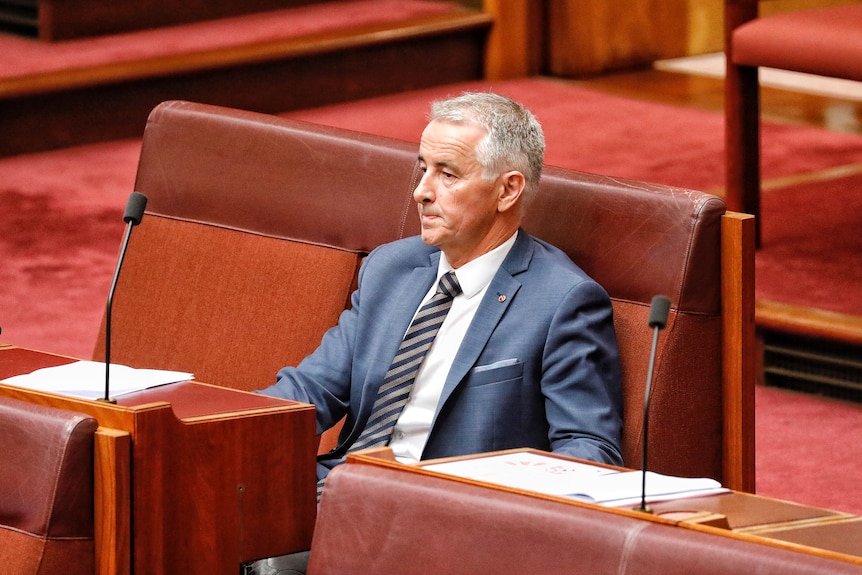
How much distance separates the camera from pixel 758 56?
12.2 feet

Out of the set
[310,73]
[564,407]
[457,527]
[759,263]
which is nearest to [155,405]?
[457,527]

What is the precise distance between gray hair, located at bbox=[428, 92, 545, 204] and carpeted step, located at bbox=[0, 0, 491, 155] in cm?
313

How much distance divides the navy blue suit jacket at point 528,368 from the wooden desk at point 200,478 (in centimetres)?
27

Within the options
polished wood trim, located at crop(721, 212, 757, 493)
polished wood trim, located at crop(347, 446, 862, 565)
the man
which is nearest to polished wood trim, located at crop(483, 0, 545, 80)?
the man

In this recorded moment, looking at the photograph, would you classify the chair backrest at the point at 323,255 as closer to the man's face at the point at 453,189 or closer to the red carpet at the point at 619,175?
the man's face at the point at 453,189

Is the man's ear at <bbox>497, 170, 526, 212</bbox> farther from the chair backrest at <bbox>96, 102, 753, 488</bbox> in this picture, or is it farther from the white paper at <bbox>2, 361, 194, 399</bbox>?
the white paper at <bbox>2, 361, 194, 399</bbox>

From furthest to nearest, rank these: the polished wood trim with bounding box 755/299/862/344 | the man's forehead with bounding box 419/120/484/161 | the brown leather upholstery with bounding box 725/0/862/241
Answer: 1. the brown leather upholstery with bounding box 725/0/862/241
2. the polished wood trim with bounding box 755/299/862/344
3. the man's forehead with bounding box 419/120/484/161

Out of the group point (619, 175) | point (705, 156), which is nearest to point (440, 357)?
point (619, 175)

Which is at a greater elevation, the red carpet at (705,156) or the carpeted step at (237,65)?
the carpeted step at (237,65)

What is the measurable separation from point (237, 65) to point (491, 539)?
4.24 metres

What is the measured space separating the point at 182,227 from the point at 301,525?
856 mm

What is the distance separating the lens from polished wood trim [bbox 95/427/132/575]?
180cm

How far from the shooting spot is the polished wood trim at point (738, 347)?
2184mm

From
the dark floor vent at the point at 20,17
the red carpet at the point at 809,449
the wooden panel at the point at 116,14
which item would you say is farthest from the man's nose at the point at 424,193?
the dark floor vent at the point at 20,17
